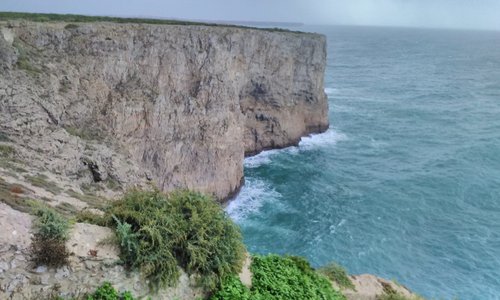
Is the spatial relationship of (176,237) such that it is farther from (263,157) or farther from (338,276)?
(263,157)

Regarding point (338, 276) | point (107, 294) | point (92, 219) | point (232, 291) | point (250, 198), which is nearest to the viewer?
point (107, 294)

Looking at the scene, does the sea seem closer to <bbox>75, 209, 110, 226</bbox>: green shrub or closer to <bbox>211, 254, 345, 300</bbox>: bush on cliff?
<bbox>211, 254, 345, 300</bbox>: bush on cliff

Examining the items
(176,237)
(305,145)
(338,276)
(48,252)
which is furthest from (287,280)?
(305,145)

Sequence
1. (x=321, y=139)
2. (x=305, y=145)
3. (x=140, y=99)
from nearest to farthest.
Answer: (x=140, y=99)
(x=305, y=145)
(x=321, y=139)

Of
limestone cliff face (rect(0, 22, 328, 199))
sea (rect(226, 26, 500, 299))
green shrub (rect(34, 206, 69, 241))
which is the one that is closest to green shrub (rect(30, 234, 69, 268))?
green shrub (rect(34, 206, 69, 241))

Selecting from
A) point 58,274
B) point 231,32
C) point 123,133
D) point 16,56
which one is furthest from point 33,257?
point 231,32

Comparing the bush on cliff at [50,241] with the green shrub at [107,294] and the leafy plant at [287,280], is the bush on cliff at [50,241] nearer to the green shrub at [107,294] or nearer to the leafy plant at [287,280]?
the green shrub at [107,294]

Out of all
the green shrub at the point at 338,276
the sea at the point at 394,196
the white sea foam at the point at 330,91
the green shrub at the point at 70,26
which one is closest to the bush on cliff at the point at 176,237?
the green shrub at the point at 338,276
